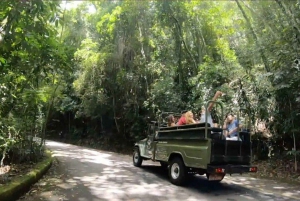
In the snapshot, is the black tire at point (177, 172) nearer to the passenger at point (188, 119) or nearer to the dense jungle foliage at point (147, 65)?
the passenger at point (188, 119)

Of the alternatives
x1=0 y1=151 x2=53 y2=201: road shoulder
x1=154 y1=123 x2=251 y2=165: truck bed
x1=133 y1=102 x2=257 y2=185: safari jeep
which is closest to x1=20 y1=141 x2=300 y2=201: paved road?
x1=0 y1=151 x2=53 y2=201: road shoulder

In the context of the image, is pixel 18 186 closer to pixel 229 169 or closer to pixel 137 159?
pixel 229 169

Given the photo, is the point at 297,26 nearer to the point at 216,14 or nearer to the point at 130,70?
the point at 216,14

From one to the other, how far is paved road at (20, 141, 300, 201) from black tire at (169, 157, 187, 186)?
18cm

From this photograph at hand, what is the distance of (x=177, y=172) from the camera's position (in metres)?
7.64

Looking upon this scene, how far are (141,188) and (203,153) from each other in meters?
1.75

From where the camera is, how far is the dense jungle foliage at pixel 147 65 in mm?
6711

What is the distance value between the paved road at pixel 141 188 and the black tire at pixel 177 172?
7.1 inches

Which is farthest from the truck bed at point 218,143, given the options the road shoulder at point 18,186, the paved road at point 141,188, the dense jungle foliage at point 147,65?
the road shoulder at point 18,186

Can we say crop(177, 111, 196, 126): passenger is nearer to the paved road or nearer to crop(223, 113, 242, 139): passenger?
crop(223, 113, 242, 139): passenger

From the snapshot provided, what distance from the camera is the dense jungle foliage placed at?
6.71 meters

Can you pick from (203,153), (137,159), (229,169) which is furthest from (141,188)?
(137,159)

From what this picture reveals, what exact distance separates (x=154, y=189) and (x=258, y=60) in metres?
7.88

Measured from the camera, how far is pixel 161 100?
1472 cm
